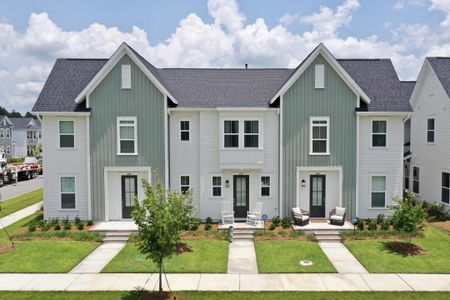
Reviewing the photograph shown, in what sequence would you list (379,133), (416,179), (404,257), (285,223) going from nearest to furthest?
(404,257) < (285,223) < (379,133) < (416,179)

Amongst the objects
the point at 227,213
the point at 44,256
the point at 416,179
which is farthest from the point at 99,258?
the point at 416,179

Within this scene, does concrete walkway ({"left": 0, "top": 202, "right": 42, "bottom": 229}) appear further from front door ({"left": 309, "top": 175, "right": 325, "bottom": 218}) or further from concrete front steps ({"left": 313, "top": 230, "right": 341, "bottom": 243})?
front door ({"left": 309, "top": 175, "right": 325, "bottom": 218})

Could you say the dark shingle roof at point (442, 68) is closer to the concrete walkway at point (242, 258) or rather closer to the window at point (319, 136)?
the window at point (319, 136)

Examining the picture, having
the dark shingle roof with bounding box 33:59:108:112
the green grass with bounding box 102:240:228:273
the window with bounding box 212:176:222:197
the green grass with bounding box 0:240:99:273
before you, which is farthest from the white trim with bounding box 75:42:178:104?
the green grass with bounding box 102:240:228:273

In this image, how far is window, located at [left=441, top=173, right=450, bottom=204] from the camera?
20.3 m

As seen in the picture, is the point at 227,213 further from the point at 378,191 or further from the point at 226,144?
the point at 378,191

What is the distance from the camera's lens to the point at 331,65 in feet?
59.8

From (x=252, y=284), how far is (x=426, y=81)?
19.9 metres

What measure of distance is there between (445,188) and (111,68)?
21554 millimetres

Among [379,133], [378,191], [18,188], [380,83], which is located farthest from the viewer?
[18,188]

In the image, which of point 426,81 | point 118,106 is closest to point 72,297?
point 118,106

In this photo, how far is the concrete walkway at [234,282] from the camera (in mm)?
11227

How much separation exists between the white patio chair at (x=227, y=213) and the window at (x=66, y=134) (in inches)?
370

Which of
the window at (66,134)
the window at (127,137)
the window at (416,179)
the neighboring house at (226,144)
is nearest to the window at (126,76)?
the neighboring house at (226,144)
